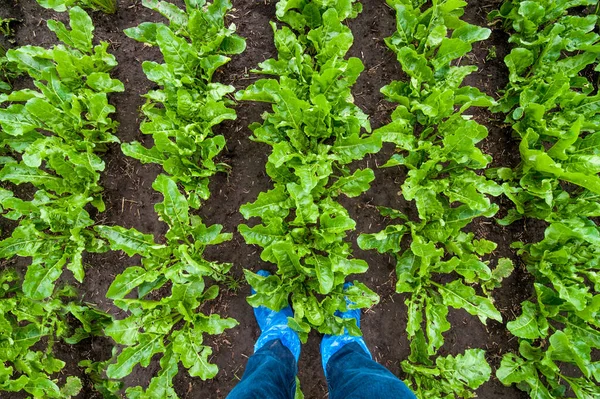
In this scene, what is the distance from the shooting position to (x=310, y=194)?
3.84m

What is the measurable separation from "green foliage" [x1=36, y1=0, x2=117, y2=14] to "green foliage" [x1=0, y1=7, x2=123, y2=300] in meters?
0.22

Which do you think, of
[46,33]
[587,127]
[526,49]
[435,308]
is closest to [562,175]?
[587,127]

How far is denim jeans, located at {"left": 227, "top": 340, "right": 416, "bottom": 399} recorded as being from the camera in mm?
2908

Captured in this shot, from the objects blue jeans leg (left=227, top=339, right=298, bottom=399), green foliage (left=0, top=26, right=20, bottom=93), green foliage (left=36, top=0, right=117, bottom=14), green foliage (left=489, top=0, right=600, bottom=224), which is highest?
green foliage (left=36, top=0, right=117, bottom=14)

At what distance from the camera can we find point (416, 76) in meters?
4.21

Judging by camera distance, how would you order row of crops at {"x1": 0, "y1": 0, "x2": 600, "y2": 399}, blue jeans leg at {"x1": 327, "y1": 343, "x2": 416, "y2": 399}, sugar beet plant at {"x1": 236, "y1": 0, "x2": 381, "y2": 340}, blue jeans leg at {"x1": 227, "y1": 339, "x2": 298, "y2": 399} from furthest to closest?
1. row of crops at {"x1": 0, "y1": 0, "x2": 600, "y2": 399}
2. sugar beet plant at {"x1": 236, "y1": 0, "x2": 381, "y2": 340}
3. blue jeans leg at {"x1": 227, "y1": 339, "x2": 298, "y2": 399}
4. blue jeans leg at {"x1": 327, "y1": 343, "x2": 416, "y2": 399}

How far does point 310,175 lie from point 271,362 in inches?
67.9

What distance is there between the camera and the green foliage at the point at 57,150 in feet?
13.2

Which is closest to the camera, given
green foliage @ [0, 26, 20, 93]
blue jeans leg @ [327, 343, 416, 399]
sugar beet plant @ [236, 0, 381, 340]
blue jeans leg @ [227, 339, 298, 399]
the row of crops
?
blue jeans leg @ [327, 343, 416, 399]

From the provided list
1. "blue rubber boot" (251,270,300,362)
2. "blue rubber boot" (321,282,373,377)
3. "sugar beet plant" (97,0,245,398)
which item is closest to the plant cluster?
"sugar beet plant" (97,0,245,398)

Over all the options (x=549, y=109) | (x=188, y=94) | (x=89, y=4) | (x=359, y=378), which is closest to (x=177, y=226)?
(x=188, y=94)

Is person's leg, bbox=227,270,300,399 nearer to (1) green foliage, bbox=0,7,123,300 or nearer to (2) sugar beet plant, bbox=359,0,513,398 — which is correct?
(2) sugar beet plant, bbox=359,0,513,398

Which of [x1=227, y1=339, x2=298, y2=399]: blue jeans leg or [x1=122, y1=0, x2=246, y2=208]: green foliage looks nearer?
[x1=227, y1=339, x2=298, y2=399]: blue jeans leg

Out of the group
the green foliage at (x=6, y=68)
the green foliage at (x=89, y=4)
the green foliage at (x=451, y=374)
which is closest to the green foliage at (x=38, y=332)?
the green foliage at (x=6, y=68)
